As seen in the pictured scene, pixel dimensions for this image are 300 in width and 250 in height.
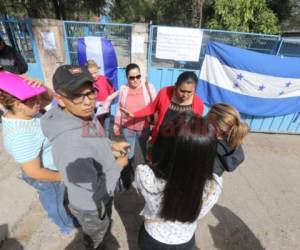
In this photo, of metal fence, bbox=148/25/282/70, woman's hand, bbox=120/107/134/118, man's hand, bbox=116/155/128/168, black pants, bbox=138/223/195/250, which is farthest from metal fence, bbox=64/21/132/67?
black pants, bbox=138/223/195/250

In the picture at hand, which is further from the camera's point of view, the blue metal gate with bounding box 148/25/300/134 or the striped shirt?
the blue metal gate with bounding box 148/25/300/134

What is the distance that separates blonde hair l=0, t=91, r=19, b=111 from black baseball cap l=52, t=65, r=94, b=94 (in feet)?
1.10

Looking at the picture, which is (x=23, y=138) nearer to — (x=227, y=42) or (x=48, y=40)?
(x=48, y=40)

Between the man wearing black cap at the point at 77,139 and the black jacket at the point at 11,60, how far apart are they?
3206 millimetres

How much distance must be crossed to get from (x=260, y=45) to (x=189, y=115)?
4364 millimetres

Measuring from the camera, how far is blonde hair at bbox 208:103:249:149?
167 centimetres

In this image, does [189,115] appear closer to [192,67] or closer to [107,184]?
[107,184]

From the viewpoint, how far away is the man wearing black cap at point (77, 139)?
1237 mm

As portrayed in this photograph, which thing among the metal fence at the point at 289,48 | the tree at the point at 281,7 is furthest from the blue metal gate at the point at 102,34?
the tree at the point at 281,7

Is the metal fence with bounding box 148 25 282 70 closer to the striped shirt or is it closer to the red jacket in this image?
the red jacket

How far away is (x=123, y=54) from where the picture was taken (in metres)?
4.86

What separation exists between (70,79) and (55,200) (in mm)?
1390

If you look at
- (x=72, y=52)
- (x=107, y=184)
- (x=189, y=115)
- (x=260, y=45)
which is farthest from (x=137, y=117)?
(x=260, y=45)

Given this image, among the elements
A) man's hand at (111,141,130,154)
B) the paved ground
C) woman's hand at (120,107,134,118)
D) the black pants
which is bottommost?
the paved ground
